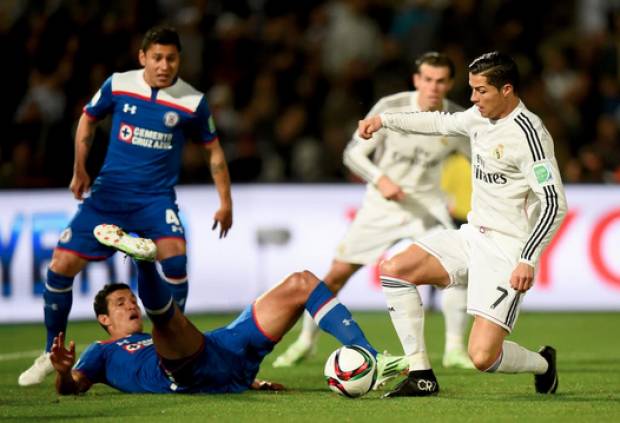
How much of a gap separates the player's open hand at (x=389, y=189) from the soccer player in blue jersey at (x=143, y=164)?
1213 millimetres

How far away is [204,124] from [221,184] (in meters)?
0.45

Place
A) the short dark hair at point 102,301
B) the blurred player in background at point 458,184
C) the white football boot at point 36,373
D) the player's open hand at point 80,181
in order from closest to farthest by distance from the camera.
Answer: the short dark hair at point 102,301 < the white football boot at point 36,373 < the player's open hand at point 80,181 < the blurred player in background at point 458,184

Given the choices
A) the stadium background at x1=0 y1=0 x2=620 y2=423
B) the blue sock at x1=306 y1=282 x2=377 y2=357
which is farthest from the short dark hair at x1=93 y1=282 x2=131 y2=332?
the blue sock at x1=306 y1=282 x2=377 y2=357

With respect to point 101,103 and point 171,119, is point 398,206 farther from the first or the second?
point 101,103

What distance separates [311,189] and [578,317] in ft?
10.6

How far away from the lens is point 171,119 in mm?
9117

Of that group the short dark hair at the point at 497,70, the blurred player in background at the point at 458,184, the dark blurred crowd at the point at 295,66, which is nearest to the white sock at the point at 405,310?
the short dark hair at the point at 497,70

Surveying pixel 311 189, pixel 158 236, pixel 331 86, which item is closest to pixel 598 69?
pixel 331 86

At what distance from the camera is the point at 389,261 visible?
25.8ft

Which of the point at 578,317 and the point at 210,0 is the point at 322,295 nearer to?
the point at 578,317

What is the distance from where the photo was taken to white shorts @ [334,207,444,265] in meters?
10.1

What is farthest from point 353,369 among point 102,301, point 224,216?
point 224,216

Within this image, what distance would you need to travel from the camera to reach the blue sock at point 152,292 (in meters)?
7.05

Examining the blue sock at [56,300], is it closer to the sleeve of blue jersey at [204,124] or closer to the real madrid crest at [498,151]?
the sleeve of blue jersey at [204,124]
